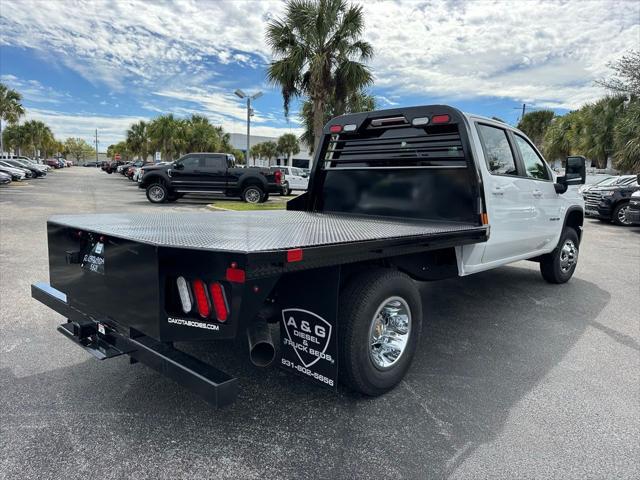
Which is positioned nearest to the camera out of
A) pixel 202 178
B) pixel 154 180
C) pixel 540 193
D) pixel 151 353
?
pixel 151 353

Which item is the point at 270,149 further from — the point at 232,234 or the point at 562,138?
the point at 232,234

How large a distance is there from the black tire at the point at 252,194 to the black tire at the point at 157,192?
3128 millimetres

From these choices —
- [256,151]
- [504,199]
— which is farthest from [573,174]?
[256,151]

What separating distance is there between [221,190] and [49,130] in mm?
105094

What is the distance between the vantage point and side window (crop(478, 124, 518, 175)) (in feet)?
14.8

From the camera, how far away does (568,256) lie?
21.8 feet

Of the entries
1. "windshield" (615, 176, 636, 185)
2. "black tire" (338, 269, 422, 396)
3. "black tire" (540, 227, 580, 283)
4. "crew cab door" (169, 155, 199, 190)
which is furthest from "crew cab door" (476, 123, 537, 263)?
"crew cab door" (169, 155, 199, 190)

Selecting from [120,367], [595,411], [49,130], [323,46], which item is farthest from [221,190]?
[49,130]

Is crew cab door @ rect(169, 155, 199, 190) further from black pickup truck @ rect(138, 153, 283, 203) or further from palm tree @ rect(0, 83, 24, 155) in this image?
palm tree @ rect(0, 83, 24, 155)

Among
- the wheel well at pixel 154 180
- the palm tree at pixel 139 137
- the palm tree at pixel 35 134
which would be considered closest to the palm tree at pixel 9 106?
the palm tree at pixel 139 137

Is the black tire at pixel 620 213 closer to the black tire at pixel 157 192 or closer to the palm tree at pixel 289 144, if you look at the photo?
the black tire at pixel 157 192

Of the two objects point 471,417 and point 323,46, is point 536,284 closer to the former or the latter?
point 471,417

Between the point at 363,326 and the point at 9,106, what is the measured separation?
69975 millimetres

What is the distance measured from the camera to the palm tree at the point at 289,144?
76.5 meters
